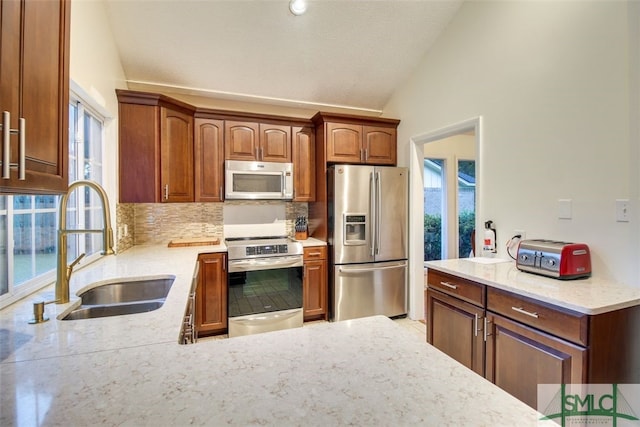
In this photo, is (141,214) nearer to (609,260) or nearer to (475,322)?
(475,322)

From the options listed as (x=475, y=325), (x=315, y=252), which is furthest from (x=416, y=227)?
(x=475, y=325)

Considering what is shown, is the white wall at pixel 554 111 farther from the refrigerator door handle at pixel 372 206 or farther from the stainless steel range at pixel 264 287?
the stainless steel range at pixel 264 287

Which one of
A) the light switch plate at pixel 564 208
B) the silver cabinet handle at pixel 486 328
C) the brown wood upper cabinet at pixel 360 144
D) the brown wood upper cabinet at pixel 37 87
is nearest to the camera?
the brown wood upper cabinet at pixel 37 87

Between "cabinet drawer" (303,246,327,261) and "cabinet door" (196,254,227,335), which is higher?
"cabinet drawer" (303,246,327,261)

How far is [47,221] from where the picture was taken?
1.75 meters

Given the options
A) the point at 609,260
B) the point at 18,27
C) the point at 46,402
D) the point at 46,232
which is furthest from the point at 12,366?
the point at 609,260

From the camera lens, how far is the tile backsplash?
3193mm

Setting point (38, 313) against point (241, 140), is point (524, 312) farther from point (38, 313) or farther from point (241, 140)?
point (241, 140)

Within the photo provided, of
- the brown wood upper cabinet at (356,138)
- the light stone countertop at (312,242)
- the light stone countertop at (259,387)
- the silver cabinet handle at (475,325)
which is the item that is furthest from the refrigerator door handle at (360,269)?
the light stone countertop at (259,387)

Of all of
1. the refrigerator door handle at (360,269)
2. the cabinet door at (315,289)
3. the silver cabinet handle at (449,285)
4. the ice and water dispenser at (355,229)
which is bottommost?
the cabinet door at (315,289)

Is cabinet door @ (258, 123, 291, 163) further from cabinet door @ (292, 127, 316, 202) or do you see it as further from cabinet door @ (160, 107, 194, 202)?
cabinet door @ (160, 107, 194, 202)

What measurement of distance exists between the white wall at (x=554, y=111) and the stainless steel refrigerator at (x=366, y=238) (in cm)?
94

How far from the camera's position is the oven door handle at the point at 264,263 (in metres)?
2.90

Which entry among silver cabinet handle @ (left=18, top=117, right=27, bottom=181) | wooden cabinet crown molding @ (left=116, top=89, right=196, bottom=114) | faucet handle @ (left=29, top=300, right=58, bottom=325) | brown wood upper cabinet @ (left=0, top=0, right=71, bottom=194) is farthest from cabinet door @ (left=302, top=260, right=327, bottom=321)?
silver cabinet handle @ (left=18, top=117, right=27, bottom=181)
